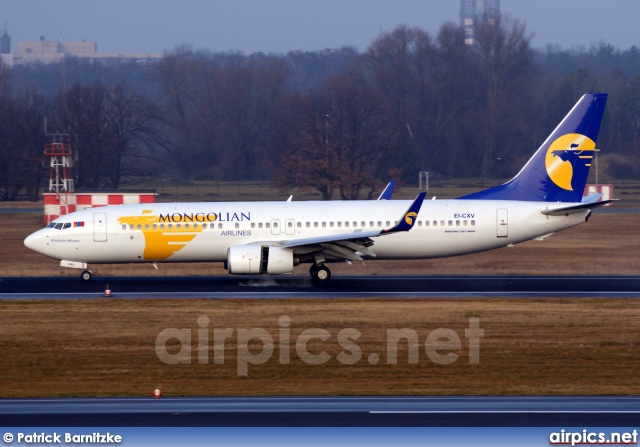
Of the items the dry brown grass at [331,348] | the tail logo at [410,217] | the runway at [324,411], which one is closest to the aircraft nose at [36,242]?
the dry brown grass at [331,348]

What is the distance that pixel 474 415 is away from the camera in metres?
13.8

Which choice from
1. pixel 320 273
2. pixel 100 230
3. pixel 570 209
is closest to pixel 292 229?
pixel 320 273

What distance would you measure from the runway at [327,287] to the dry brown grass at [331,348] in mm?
1575

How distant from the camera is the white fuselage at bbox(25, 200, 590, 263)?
30.6 meters

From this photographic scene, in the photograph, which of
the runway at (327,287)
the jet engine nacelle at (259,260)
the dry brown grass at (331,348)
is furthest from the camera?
the jet engine nacelle at (259,260)

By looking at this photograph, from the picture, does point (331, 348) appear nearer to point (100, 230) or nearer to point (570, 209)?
point (570, 209)

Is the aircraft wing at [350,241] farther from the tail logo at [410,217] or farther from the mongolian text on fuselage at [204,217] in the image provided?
the mongolian text on fuselage at [204,217]

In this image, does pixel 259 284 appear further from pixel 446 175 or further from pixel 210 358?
pixel 446 175

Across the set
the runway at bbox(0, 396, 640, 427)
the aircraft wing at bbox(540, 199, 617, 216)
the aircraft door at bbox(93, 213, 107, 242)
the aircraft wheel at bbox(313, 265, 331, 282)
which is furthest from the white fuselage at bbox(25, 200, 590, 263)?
the runway at bbox(0, 396, 640, 427)

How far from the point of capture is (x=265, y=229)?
30766 millimetres

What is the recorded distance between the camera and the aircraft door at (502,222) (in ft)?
101

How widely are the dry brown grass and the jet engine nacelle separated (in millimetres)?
3068

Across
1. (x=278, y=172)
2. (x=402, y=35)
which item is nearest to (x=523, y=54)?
(x=402, y=35)

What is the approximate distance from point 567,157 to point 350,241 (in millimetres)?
8985
